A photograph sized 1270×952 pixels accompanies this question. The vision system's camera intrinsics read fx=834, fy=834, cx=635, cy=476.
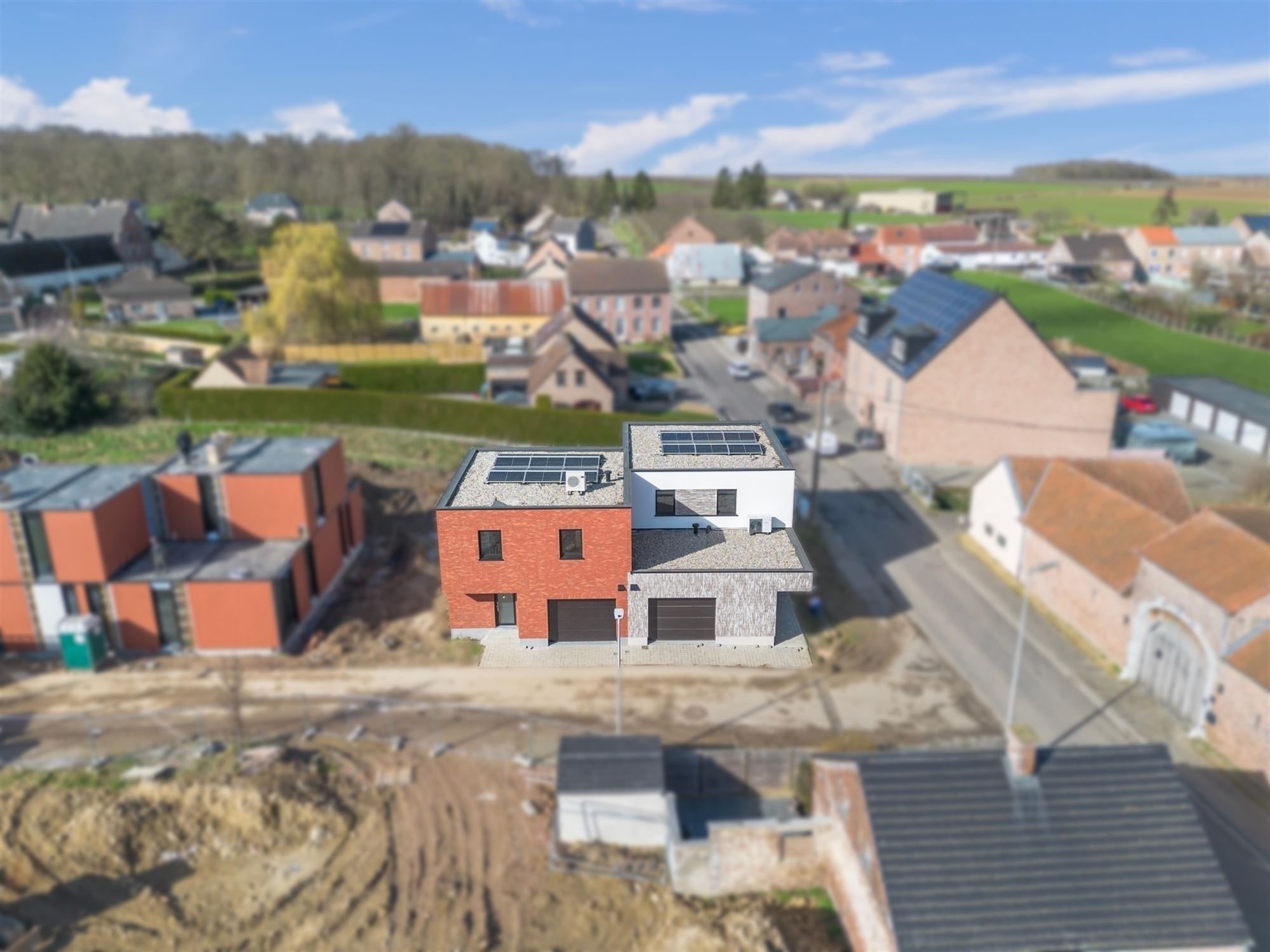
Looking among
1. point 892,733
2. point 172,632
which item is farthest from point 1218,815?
point 172,632

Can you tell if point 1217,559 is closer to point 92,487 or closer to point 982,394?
point 982,394

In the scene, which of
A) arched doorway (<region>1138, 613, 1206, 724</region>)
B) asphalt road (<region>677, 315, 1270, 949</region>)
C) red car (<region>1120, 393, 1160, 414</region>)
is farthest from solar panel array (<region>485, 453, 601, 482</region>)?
red car (<region>1120, 393, 1160, 414</region>)

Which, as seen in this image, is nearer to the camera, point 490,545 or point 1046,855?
point 490,545

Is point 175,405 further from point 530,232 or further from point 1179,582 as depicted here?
point 530,232

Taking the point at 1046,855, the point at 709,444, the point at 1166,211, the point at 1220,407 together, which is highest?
Answer: the point at 1166,211

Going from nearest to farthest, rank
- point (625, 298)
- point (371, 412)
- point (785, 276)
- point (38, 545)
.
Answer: point (38, 545) < point (371, 412) < point (625, 298) < point (785, 276)

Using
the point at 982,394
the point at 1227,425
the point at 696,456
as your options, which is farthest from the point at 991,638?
the point at 1227,425

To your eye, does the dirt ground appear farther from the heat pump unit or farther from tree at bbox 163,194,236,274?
tree at bbox 163,194,236,274
